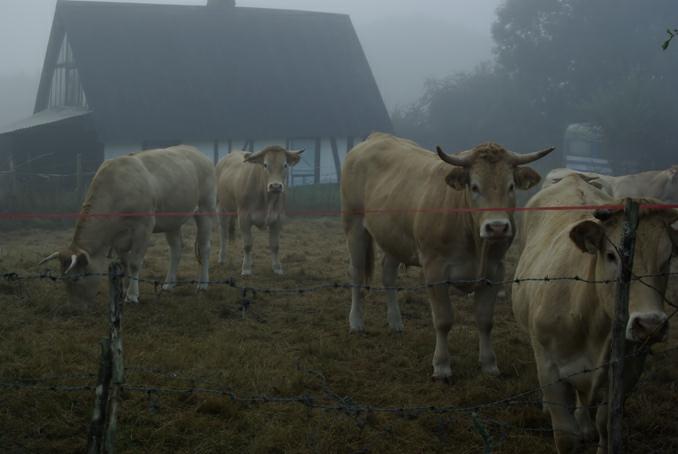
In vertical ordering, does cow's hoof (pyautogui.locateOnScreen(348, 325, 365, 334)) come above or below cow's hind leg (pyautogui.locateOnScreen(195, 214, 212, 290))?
below

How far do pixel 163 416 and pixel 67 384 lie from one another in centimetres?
109

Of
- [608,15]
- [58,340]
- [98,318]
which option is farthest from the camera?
[608,15]

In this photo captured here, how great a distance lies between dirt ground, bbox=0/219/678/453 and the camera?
5.04m

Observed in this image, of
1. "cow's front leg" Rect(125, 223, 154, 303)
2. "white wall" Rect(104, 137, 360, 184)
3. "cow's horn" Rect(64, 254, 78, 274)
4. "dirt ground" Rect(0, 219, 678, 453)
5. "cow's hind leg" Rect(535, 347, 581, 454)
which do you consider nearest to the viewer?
"cow's hind leg" Rect(535, 347, 581, 454)

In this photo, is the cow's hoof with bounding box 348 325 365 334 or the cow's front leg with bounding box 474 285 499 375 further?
the cow's hoof with bounding box 348 325 365 334

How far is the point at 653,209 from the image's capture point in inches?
155

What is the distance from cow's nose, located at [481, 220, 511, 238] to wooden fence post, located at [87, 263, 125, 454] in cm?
306

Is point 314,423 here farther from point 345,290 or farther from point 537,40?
point 537,40

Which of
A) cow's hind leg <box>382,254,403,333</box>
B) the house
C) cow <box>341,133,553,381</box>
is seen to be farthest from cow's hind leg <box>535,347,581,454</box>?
the house

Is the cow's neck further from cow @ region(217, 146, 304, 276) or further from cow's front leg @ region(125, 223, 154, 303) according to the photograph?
cow @ region(217, 146, 304, 276)

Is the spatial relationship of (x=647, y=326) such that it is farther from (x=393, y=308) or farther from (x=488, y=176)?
(x=393, y=308)

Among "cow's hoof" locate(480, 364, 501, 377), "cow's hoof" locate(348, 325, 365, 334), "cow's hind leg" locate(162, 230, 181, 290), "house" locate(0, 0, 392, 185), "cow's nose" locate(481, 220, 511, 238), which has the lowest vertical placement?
"cow's hoof" locate(480, 364, 501, 377)

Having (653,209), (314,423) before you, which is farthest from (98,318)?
(653,209)

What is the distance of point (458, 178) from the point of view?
629 cm
